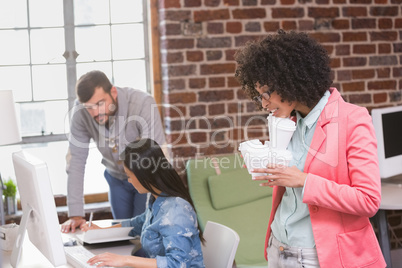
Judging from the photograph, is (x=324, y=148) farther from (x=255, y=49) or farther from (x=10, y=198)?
(x=10, y=198)

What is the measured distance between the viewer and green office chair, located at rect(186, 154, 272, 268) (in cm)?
362

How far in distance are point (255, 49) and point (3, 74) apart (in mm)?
2329

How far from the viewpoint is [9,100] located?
9.59ft

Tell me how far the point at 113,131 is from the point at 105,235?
29.8 inches

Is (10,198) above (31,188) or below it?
below

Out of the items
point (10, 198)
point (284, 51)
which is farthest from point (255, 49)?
point (10, 198)

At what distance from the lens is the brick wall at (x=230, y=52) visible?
12.0 feet

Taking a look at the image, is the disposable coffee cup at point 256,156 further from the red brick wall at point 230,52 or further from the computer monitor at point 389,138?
the red brick wall at point 230,52

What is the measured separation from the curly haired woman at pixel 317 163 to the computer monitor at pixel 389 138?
1.72 metres

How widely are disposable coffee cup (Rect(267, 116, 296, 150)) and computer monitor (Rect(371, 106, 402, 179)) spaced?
1.81m

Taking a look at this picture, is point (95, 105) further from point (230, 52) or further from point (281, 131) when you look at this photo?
point (281, 131)

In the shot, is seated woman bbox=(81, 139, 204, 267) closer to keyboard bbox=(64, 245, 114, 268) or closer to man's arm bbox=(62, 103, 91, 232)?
keyboard bbox=(64, 245, 114, 268)

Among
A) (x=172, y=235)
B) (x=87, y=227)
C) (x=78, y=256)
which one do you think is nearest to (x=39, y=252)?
(x=78, y=256)

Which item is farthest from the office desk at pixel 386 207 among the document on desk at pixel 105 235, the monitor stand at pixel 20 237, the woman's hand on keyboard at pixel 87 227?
the monitor stand at pixel 20 237
